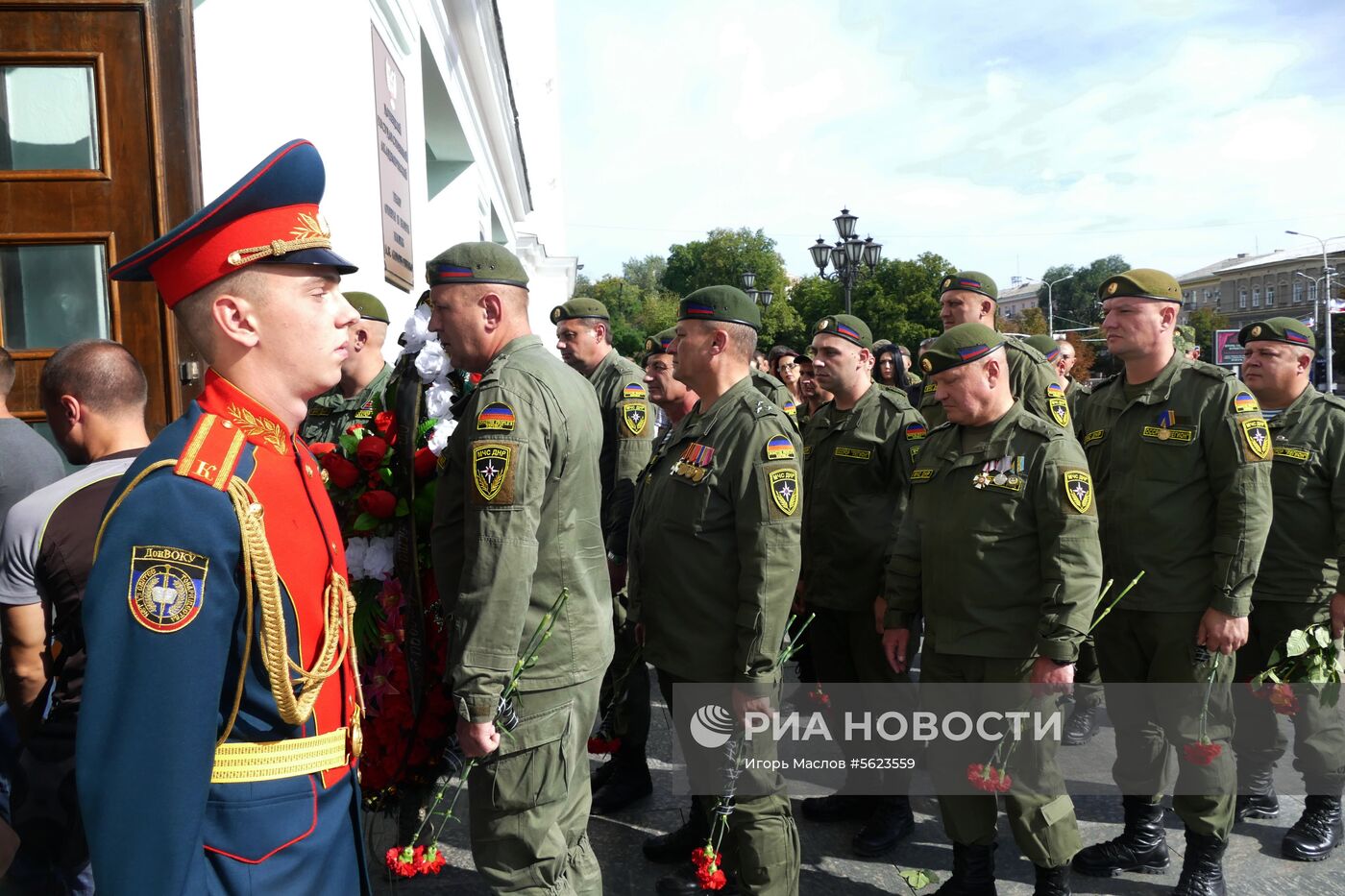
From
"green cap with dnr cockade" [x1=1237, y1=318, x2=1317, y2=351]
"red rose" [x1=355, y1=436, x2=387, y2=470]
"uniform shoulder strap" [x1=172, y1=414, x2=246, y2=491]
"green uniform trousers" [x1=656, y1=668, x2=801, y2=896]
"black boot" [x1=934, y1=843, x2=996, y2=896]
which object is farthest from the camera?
"green cap with dnr cockade" [x1=1237, y1=318, x2=1317, y2=351]

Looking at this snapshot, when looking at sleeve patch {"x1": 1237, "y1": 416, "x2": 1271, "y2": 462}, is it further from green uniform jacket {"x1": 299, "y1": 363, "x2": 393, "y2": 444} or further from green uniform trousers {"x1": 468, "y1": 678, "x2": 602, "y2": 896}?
green uniform jacket {"x1": 299, "y1": 363, "x2": 393, "y2": 444}

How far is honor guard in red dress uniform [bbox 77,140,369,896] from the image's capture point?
4.48 feet

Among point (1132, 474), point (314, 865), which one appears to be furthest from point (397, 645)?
point (1132, 474)

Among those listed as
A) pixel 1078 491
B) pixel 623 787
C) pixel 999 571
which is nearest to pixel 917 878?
pixel 999 571

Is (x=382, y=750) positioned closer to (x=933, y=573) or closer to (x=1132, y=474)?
(x=933, y=573)

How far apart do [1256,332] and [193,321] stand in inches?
204

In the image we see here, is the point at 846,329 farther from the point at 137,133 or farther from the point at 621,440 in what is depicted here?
the point at 137,133

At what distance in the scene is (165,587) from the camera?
1403 millimetres

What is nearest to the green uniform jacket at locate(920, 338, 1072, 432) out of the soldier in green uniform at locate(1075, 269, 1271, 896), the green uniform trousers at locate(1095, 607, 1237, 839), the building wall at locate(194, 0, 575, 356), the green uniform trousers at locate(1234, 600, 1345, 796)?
the soldier in green uniform at locate(1075, 269, 1271, 896)

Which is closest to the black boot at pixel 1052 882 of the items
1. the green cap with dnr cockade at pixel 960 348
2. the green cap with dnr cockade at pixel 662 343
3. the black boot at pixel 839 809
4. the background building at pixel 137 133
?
the black boot at pixel 839 809

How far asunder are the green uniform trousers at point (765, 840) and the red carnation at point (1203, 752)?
5.44ft

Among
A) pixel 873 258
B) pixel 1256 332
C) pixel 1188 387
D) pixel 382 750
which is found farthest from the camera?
pixel 873 258

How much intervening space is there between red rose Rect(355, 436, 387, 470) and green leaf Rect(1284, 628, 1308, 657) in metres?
4.18

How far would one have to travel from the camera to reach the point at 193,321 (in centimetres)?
162
